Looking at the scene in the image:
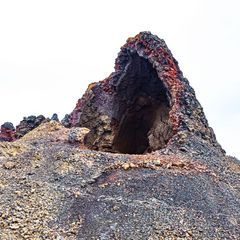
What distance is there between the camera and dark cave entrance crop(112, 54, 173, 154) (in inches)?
1179

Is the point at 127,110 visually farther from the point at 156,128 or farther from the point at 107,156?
the point at 107,156

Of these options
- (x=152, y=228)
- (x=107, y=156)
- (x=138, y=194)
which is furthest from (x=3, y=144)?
(x=152, y=228)

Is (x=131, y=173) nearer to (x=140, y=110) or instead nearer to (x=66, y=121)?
(x=140, y=110)

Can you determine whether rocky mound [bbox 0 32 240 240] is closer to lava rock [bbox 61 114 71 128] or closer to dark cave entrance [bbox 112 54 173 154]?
dark cave entrance [bbox 112 54 173 154]

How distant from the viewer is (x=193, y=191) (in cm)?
Result: 2052

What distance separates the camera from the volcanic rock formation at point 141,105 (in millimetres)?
27375

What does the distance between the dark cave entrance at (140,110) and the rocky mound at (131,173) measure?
0.06m

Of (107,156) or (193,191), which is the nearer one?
(193,191)

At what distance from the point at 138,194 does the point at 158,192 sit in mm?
719

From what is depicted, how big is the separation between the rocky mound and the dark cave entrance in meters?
0.06

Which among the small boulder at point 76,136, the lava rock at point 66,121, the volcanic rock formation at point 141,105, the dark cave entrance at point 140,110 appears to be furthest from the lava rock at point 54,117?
the small boulder at point 76,136

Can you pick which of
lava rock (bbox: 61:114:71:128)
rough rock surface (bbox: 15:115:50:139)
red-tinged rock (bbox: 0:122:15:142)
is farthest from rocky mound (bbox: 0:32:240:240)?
red-tinged rock (bbox: 0:122:15:142)

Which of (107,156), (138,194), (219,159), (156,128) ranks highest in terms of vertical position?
(156,128)

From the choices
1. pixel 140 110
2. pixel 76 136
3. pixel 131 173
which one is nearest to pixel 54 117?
pixel 140 110
